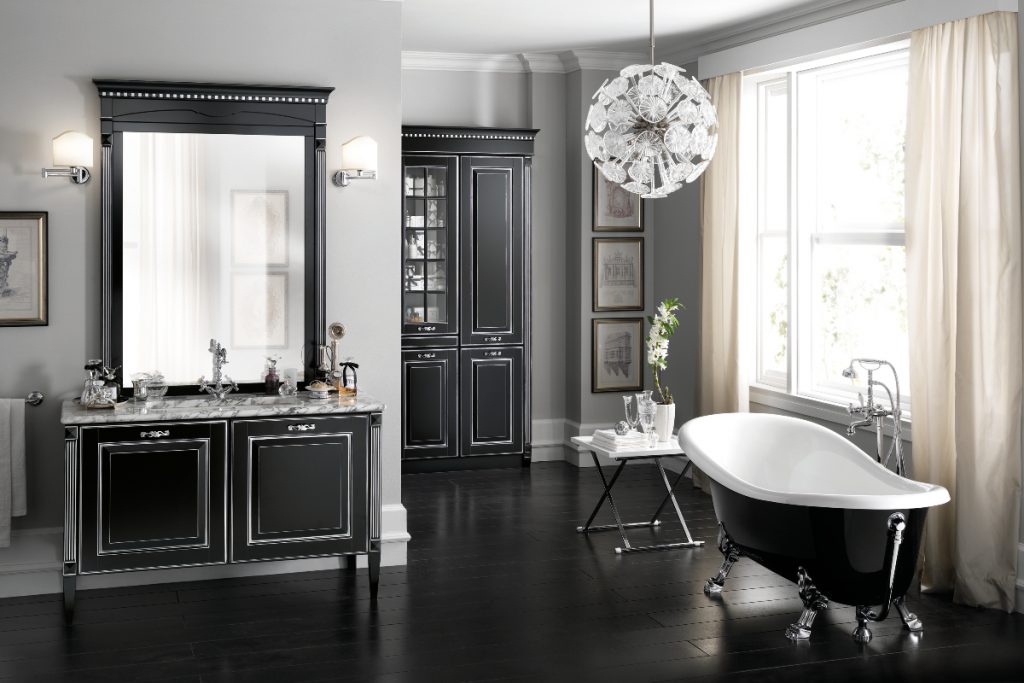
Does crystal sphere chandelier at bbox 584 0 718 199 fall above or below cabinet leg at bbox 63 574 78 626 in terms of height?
above

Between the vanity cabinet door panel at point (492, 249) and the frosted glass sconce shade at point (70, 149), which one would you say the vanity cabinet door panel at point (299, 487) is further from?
the vanity cabinet door panel at point (492, 249)

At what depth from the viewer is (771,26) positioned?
6129mm

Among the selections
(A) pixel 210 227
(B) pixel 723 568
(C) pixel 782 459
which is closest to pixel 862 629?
(B) pixel 723 568

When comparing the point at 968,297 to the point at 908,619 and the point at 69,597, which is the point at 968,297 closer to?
the point at 908,619

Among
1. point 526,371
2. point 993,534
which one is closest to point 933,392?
point 993,534

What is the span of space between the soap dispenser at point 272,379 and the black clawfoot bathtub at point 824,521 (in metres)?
1.90

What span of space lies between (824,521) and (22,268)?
3571 mm

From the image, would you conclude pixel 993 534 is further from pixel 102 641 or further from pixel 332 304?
pixel 102 641

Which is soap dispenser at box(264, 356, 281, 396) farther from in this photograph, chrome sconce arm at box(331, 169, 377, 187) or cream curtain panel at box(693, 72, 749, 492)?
cream curtain panel at box(693, 72, 749, 492)

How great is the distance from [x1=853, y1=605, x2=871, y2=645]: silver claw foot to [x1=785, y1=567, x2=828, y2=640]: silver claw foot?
14 centimetres

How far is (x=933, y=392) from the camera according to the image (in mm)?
4738

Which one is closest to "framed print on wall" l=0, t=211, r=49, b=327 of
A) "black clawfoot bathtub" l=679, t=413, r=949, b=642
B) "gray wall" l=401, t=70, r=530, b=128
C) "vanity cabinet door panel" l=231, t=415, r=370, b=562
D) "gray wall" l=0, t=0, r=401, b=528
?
"gray wall" l=0, t=0, r=401, b=528

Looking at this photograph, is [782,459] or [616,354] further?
[616,354]

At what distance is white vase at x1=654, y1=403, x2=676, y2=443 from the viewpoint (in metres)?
5.50
